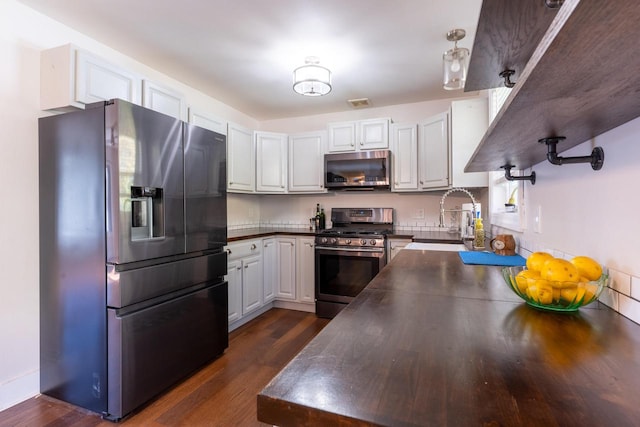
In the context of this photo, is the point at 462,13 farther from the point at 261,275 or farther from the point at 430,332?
the point at 261,275

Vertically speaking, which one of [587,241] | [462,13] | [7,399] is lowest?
Answer: [7,399]

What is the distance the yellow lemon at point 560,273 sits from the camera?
77cm

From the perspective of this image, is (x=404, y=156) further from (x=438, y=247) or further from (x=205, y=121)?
(x=205, y=121)

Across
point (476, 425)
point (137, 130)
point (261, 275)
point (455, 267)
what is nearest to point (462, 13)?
point (455, 267)

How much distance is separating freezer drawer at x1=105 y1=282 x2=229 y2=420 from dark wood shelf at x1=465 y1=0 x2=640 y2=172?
6.32ft

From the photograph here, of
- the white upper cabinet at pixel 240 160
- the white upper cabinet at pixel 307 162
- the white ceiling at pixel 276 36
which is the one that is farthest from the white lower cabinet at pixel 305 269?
the white ceiling at pixel 276 36

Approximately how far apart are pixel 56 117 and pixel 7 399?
164 cm

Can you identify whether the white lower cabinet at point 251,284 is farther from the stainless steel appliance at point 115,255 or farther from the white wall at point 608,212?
the white wall at point 608,212

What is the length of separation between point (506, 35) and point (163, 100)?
2.40m

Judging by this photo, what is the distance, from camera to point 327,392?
17.3 inches

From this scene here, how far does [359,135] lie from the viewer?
3.53 m

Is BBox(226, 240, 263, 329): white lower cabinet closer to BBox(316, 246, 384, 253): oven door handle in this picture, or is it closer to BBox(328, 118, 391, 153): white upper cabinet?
BBox(316, 246, 384, 253): oven door handle

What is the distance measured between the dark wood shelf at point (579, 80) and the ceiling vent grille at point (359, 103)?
2.72 meters

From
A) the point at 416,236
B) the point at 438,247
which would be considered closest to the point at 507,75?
the point at 438,247
